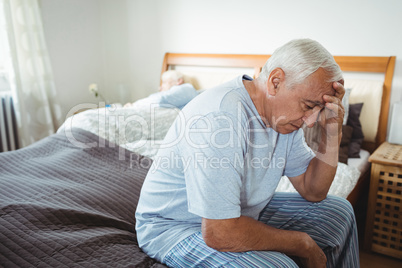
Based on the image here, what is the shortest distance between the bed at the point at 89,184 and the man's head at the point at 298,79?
629mm

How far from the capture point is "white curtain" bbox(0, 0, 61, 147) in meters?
2.87

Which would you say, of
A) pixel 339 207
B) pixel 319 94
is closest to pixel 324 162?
pixel 339 207

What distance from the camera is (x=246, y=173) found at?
3.24ft

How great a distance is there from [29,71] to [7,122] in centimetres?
53

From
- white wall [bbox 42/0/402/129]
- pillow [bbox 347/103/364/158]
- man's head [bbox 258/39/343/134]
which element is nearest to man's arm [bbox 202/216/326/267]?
man's head [bbox 258/39/343/134]

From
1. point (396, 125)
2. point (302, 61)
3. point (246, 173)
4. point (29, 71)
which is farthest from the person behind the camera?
point (29, 71)

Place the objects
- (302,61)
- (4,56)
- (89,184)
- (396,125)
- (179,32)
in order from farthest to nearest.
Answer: (179,32) < (4,56) < (396,125) < (89,184) < (302,61)

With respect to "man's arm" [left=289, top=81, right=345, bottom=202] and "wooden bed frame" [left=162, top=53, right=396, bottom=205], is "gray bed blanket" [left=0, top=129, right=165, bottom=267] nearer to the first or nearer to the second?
"man's arm" [left=289, top=81, right=345, bottom=202]

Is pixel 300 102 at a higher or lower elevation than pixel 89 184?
higher

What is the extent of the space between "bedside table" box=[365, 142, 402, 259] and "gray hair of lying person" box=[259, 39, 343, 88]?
1183mm

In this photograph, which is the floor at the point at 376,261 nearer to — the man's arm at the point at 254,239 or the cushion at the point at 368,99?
the cushion at the point at 368,99

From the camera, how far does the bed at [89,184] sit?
0.96 m

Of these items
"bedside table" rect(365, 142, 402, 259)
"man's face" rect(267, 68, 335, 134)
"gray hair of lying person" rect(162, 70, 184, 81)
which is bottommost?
"bedside table" rect(365, 142, 402, 259)

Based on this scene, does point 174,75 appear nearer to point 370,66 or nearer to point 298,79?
point 370,66
